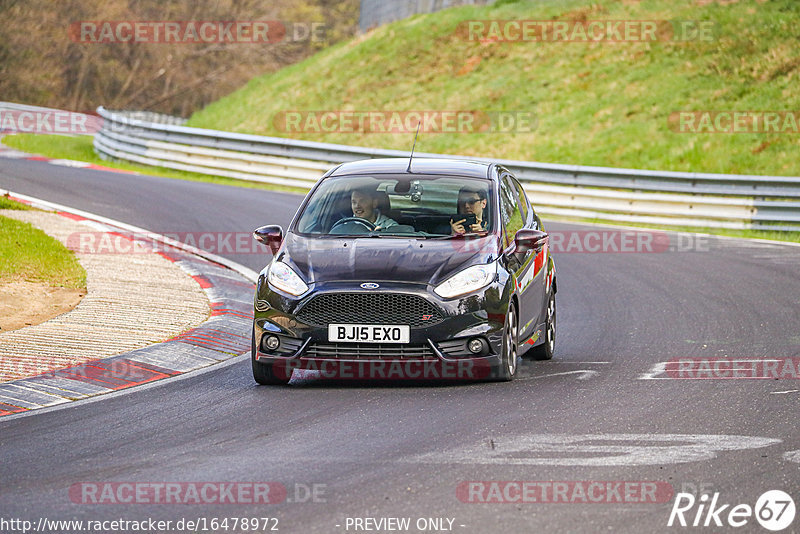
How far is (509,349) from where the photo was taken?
901cm

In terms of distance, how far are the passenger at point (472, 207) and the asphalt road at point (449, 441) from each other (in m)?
1.24

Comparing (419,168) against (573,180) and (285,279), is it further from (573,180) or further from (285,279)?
(573,180)

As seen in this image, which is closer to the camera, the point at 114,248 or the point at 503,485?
the point at 503,485

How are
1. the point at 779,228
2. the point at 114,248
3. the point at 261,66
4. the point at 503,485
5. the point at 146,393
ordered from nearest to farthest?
the point at 503,485 → the point at 146,393 → the point at 114,248 → the point at 779,228 → the point at 261,66

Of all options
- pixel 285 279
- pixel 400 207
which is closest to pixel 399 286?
pixel 285 279

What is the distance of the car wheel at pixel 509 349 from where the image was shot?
8.89 m

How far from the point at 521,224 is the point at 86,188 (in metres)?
13.0

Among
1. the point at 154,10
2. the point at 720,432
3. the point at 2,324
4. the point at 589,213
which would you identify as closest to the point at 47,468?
the point at 720,432

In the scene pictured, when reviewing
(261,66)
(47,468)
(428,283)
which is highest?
(261,66)

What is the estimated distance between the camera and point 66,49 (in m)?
61.3

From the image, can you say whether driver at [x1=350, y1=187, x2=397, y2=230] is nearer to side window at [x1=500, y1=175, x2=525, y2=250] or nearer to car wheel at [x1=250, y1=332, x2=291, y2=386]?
side window at [x1=500, y1=175, x2=525, y2=250]

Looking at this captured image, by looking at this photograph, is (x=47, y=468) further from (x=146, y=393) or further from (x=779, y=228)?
(x=779, y=228)

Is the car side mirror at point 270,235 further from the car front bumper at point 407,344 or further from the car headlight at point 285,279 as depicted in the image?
the car front bumper at point 407,344

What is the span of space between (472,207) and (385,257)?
1123mm
